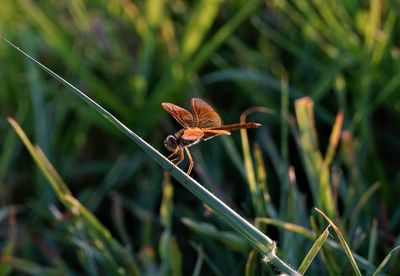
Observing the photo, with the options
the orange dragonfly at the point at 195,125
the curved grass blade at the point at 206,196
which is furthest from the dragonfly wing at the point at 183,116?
the curved grass blade at the point at 206,196

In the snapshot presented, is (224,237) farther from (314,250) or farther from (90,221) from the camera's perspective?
(314,250)

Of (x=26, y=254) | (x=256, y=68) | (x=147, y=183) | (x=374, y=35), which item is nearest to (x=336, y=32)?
(x=374, y=35)

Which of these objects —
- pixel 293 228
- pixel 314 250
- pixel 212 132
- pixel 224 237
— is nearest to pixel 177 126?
pixel 224 237

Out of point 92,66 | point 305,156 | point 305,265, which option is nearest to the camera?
point 305,265

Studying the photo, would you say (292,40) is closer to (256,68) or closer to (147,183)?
(256,68)

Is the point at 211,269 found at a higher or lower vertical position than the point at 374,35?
lower

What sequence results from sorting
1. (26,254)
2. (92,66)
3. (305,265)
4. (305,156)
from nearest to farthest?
(305,265), (305,156), (26,254), (92,66)
